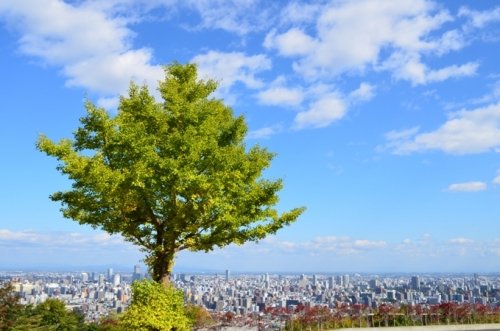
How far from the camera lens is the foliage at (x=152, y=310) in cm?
1164

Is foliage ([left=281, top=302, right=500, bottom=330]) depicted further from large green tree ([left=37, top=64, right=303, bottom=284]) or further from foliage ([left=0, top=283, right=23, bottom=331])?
foliage ([left=0, top=283, right=23, bottom=331])

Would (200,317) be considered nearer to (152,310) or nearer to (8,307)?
(152,310)

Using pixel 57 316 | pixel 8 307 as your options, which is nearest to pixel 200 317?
pixel 57 316

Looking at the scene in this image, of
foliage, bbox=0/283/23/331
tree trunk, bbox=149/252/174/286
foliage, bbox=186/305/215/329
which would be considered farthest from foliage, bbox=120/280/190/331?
foliage, bbox=186/305/215/329

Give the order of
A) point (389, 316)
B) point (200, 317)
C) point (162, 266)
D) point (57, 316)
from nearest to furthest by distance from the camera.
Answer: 1. point (162, 266)
2. point (57, 316)
3. point (200, 317)
4. point (389, 316)

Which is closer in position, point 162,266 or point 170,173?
point 170,173

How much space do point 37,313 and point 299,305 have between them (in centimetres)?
830

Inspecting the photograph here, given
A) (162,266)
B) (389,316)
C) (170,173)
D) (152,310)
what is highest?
(170,173)

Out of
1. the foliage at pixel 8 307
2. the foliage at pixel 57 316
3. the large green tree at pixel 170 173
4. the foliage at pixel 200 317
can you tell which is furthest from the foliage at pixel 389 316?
the foliage at pixel 8 307

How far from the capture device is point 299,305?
693 inches

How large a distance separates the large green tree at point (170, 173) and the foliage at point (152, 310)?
1.06 m

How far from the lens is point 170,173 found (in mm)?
11445

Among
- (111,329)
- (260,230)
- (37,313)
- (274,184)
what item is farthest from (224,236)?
(37,313)

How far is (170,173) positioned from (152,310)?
3160mm
